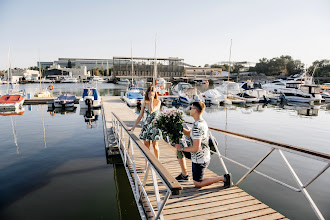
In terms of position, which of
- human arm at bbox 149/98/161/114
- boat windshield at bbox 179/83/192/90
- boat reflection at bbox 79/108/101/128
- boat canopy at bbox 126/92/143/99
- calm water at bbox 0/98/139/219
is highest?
boat windshield at bbox 179/83/192/90

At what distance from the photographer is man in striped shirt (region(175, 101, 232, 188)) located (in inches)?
149

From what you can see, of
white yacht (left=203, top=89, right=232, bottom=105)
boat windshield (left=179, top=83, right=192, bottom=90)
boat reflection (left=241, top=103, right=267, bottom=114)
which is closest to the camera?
boat reflection (left=241, top=103, right=267, bottom=114)

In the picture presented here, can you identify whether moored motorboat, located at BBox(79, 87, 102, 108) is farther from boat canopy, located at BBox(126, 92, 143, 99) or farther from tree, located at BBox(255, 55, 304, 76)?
tree, located at BBox(255, 55, 304, 76)

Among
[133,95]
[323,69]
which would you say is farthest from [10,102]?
[323,69]

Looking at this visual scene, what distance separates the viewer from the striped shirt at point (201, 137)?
3785 millimetres

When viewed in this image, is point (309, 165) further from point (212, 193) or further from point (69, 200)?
point (69, 200)

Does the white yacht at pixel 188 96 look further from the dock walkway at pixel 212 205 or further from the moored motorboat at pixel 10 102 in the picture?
the dock walkway at pixel 212 205

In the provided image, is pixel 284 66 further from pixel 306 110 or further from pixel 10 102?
pixel 10 102

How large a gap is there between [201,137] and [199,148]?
198 millimetres

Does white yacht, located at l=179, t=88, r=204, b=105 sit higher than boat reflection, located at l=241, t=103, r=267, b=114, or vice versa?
white yacht, located at l=179, t=88, r=204, b=105

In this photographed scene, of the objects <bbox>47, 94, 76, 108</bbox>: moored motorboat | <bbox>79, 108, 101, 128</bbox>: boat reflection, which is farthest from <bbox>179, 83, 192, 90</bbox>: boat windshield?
<bbox>47, 94, 76, 108</bbox>: moored motorboat

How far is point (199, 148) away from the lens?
3.77 meters

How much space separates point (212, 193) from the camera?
14.0 feet

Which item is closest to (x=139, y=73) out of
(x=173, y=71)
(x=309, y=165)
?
(x=173, y=71)
